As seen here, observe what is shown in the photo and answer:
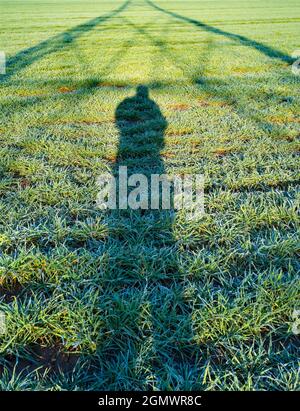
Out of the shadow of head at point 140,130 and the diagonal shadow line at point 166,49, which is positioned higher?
the diagonal shadow line at point 166,49

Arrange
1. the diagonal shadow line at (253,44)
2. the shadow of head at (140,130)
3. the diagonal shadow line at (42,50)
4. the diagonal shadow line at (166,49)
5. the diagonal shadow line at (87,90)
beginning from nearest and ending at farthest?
the shadow of head at (140,130) → the diagonal shadow line at (87,90) → the diagonal shadow line at (166,49) → the diagonal shadow line at (42,50) → the diagonal shadow line at (253,44)

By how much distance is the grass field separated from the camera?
5.58 ft

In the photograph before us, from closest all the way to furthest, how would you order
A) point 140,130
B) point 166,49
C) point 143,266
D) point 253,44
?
point 143,266 < point 140,130 < point 166,49 < point 253,44

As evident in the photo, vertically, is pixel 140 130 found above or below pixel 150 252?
above

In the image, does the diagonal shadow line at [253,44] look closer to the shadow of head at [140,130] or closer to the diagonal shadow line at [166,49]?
the diagonal shadow line at [166,49]

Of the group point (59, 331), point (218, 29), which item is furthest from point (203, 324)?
point (218, 29)

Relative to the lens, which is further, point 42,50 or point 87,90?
point 42,50

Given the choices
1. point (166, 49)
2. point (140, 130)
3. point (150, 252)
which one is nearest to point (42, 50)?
point (166, 49)

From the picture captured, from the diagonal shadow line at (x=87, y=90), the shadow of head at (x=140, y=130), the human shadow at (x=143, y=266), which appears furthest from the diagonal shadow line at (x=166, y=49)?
the human shadow at (x=143, y=266)

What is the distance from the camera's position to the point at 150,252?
2.34m

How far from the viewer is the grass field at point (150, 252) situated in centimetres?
170

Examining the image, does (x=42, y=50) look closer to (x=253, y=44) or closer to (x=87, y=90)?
(x=87, y=90)

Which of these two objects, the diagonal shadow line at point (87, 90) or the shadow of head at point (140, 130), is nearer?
the shadow of head at point (140, 130)
